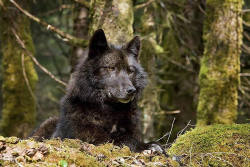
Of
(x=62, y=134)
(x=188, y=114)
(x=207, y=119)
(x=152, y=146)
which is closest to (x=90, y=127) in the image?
(x=62, y=134)

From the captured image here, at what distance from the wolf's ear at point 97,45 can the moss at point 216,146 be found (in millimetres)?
1966

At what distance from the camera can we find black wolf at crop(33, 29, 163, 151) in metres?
5.00

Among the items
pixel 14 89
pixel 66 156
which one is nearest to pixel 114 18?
pixel 66 156

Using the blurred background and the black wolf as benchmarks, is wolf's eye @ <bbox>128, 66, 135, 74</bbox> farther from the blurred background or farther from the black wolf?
the blurred background

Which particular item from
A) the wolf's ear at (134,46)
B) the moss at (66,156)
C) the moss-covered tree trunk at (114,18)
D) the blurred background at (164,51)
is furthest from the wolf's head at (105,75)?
the blurred background at (164,51)

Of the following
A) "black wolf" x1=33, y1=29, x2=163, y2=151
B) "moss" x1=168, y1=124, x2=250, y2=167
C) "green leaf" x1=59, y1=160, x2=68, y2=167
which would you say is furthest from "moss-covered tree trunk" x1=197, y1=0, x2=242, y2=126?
"green leaf" x1=59, y1=160, x2=68, y2=167

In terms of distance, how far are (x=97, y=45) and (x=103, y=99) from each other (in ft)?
3.02

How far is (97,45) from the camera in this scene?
5.45m

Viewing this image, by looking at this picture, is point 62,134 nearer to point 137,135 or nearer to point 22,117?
point 137,135

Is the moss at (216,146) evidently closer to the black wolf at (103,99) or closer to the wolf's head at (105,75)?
the black wolf at (103,99)

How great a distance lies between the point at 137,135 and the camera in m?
5.27

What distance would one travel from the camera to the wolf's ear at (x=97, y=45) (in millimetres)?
5336

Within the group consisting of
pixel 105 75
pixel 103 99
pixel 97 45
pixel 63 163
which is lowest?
pixel 63 163

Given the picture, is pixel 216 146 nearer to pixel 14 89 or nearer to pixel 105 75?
pixel 105 75
